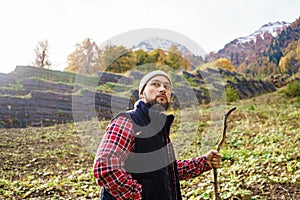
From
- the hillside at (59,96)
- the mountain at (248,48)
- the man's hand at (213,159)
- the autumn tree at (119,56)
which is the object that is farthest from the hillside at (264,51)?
the man's hand at (213,159)

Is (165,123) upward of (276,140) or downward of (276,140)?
upward

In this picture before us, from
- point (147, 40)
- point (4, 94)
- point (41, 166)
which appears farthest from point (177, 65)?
point (4, 94)

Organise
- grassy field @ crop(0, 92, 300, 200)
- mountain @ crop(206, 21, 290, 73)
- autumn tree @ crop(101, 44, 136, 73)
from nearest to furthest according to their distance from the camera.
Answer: autumn tree @ crop(101, 44, 136, 73), grassy field @ crop(0, 92, 300, 200), mountain @ crop(206, 21, 290, 73)

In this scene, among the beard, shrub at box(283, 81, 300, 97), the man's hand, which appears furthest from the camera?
shrub at box(283, 81, 300, 97)

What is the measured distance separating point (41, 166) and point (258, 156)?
4350mm

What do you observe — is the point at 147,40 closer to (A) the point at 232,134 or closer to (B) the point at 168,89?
(B) the point at 168,89

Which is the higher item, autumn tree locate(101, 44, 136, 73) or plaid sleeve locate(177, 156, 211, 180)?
autumn tree locate(101, 44, 136, 73)

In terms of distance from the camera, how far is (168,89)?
1.86 metres

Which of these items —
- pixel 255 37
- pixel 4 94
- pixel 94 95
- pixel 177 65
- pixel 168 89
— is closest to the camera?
pixel 168 89

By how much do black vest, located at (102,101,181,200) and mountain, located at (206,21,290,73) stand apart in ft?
124

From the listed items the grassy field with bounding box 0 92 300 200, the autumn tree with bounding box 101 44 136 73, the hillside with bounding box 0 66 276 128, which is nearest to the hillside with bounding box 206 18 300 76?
the hillside with bounding box 0 66 276 128

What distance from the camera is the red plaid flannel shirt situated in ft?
4.73

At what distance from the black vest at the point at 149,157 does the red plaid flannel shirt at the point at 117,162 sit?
0.13 ft

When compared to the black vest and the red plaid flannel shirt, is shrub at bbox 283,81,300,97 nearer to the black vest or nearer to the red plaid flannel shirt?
the black vest
